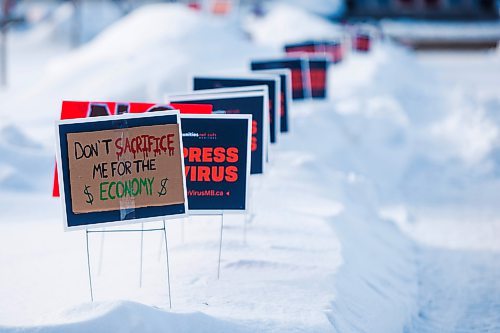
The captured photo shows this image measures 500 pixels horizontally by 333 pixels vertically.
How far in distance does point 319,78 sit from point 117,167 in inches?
383

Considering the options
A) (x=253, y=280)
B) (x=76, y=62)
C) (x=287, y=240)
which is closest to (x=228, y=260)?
(x=253, y=280)

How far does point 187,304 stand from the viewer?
541cm

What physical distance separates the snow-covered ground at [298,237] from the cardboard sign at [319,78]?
0.33 meters

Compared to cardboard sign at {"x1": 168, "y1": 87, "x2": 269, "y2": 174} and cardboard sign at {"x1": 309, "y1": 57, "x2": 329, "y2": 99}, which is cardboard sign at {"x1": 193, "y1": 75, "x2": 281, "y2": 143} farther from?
cardboard sign at {"x1": 309, "y1": 57, "x2": 329, "y2": 99}

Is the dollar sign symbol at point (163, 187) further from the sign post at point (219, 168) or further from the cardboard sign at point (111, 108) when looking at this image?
the cardboard sign at point (111, 108)

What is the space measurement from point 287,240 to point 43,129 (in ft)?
24.6

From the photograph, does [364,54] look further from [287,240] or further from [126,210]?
[126,210]

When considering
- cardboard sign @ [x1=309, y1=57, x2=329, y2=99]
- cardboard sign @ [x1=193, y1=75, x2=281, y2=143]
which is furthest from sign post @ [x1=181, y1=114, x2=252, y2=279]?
cardboard sign @ [x1=309, y1=57, x2=329, y2=99]

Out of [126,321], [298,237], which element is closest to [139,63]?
[298,237]

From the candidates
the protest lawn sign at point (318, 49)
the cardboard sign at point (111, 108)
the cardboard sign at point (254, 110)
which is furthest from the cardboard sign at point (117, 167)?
the protest lawn sign at point (318, 49)

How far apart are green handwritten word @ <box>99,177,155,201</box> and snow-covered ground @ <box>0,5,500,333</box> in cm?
66

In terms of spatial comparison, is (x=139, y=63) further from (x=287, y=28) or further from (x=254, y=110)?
(x=287, y=28)

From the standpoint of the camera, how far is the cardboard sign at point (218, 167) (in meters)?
6.01

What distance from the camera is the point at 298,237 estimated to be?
23.9 feet
